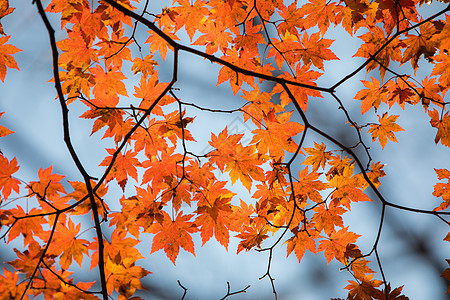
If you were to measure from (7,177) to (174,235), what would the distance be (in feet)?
2.59

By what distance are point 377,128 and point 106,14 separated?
147cm

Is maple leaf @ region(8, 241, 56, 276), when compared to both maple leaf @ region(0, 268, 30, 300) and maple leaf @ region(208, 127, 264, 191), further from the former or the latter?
maple leaf @ region(208, 127, 264, 191)

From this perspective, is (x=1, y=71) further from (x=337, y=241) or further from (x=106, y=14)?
A: (x=337, y=241)

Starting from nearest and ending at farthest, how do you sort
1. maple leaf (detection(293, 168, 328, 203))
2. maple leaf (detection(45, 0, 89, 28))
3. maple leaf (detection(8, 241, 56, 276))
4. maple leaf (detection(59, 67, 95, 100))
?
maple leaf (detection(8, 241, 56, 276)) → maple leaf (detection(45, 0, 89, 28)) → maple leaf (detection(59, 67, 95, 100)) → maple leaf (detection(293, 168, 328, 203))

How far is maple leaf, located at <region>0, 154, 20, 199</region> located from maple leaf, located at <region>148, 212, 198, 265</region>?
0.66 m

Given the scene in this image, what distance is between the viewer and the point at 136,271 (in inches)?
56.1

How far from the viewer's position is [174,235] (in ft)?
5.15

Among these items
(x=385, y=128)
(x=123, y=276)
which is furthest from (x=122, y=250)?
(x=385, y=128)

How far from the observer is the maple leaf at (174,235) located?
1.55m

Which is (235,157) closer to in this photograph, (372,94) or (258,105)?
(258,105)

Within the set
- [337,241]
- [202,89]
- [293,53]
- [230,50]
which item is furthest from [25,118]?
[337,241]

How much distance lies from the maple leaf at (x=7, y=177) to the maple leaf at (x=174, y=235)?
66 centimetres

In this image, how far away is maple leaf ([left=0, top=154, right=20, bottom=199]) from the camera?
1496 millimetres

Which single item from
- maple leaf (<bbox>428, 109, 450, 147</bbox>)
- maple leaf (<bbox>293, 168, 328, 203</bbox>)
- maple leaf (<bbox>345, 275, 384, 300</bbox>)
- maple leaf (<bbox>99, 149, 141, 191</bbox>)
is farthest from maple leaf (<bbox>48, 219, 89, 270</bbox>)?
maple leaf (<bbox>428, 109, 450, 147</bbox>)
